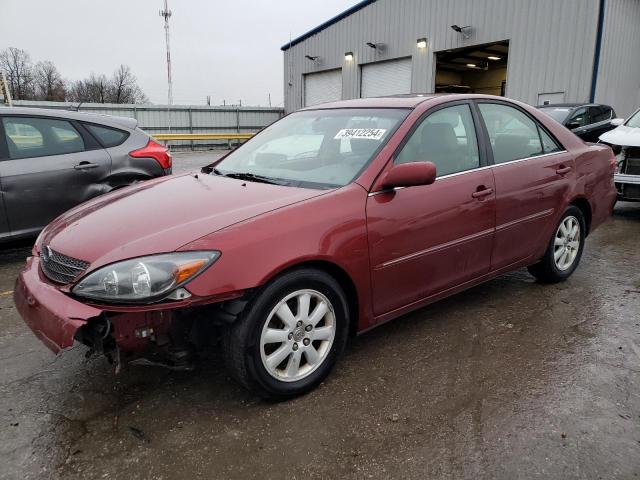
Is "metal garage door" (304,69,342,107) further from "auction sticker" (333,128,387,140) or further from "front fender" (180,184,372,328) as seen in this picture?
"front fender" (180,184,372,328)

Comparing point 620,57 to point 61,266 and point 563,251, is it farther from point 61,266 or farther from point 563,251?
point 61,266

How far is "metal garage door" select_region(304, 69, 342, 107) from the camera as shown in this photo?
22.8 m

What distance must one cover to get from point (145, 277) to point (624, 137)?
7266 mm

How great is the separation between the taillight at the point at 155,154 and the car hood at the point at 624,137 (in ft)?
19.4

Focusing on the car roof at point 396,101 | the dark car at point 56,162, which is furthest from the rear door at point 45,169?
the car roof at point 396,101

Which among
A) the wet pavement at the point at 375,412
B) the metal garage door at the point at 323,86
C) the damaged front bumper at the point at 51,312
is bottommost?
the wet pavement at the point at 375,412

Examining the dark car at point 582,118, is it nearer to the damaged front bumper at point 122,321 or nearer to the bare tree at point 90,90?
the damaged front bumper at point 122,321

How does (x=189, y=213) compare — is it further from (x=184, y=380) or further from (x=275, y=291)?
(x=184, y=380)

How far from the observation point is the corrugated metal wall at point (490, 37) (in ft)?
46.6

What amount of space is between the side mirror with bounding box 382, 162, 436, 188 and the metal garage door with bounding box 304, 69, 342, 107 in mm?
20170

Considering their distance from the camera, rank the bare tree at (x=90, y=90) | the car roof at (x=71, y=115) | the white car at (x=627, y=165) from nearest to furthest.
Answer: the car roof at (x=71, y=115), the white car at (x=627, y=165), the bare tree at (x=90, y=90)

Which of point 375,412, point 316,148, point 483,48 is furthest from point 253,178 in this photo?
point 483,48

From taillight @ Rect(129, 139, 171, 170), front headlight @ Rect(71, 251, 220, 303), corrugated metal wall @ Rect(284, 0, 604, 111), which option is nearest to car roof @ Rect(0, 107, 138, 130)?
taillight @ Rect(129, 139, 171, 170)

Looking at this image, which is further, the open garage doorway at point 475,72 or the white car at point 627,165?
the open garage doorway at point 475,72
